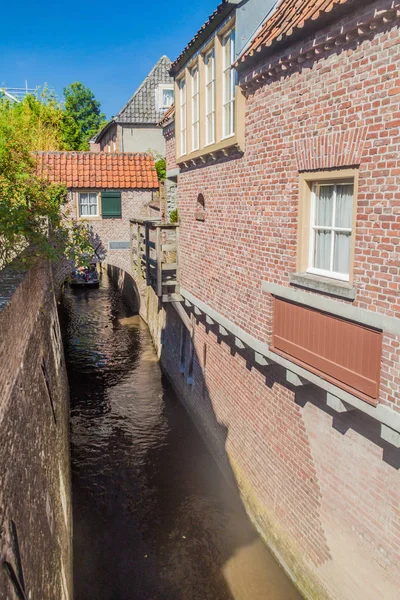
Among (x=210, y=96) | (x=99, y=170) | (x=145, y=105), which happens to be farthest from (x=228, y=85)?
(x=145, y=105)

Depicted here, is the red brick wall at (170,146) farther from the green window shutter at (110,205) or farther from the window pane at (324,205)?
the window pane at (324,205)

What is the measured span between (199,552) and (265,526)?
53.4 inches

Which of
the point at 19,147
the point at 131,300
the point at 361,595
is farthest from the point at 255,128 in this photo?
the point at 131,300

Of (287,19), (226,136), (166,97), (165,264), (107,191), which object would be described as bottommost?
(165,264)

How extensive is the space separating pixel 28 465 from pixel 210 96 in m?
8.03

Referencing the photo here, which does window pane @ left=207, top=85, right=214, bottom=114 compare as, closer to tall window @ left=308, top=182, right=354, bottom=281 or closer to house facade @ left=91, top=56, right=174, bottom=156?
tall window @ left=308, top=182, right=354, bottom=281

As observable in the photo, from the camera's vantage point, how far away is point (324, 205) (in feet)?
22.5

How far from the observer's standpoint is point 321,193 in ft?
22.6

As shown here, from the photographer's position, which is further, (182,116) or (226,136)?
(182,116)

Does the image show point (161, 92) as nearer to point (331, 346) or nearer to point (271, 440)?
point (271, 440)

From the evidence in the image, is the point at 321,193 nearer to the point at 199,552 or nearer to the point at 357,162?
the point at 357,162

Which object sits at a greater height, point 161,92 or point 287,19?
point 161,92

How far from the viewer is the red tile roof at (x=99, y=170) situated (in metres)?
20.2

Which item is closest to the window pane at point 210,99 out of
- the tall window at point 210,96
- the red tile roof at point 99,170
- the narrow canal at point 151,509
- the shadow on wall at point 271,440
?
the tall window at point 210,96
